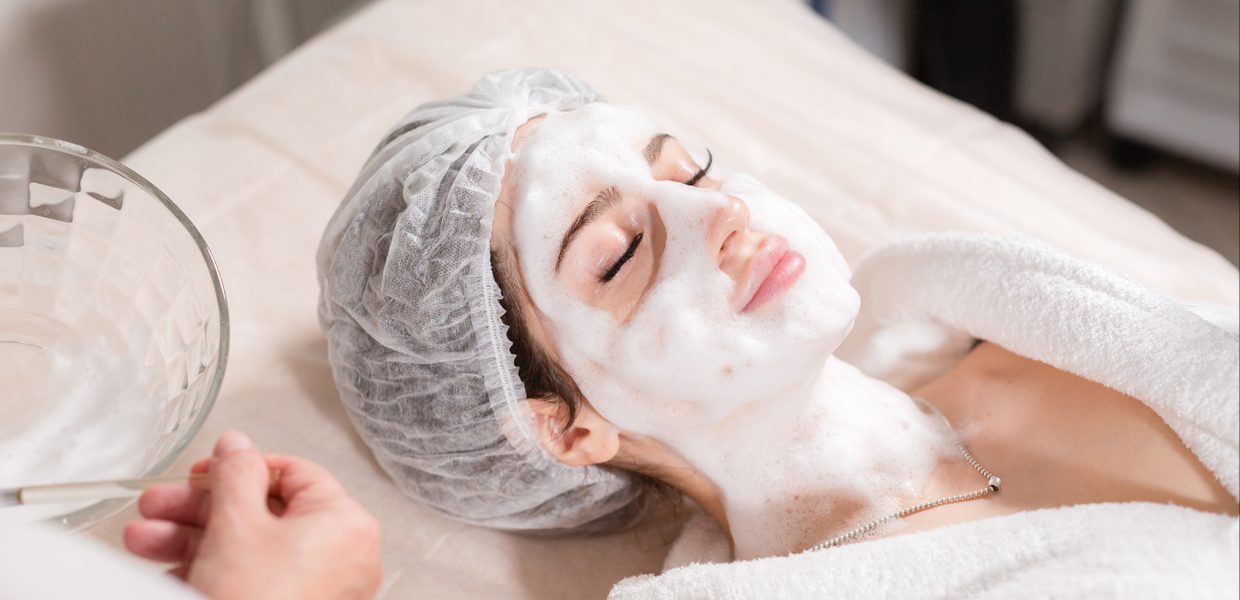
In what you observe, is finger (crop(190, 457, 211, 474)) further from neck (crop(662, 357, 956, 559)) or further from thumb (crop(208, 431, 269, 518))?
neck (crop(662, 357, 956, 559))

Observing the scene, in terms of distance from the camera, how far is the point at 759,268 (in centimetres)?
102

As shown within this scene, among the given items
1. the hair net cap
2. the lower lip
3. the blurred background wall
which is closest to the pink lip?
the lower lip

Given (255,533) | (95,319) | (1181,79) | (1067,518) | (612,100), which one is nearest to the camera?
(255,533)

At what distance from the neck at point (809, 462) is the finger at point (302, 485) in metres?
0.39

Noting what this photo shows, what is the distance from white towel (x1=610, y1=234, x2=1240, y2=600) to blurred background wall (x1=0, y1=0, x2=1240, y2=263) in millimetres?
974

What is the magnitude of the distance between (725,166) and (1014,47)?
94 centimetres

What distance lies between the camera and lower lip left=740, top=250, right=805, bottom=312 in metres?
1.02

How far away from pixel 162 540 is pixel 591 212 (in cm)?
47

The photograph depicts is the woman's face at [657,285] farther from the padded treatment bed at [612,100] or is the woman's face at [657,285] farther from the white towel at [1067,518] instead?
the padded treatment bed at [612,100]

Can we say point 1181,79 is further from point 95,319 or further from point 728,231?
point 95,319

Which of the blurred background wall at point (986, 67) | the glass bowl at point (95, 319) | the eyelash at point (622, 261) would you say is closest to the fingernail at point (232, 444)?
the glass bowl at point (95, 319)

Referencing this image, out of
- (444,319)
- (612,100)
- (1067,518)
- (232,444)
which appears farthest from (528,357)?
(612,100)

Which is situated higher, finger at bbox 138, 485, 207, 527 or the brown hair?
finger at bbox 138, 485, 207, 527

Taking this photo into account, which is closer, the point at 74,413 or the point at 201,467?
the point at 201,467
